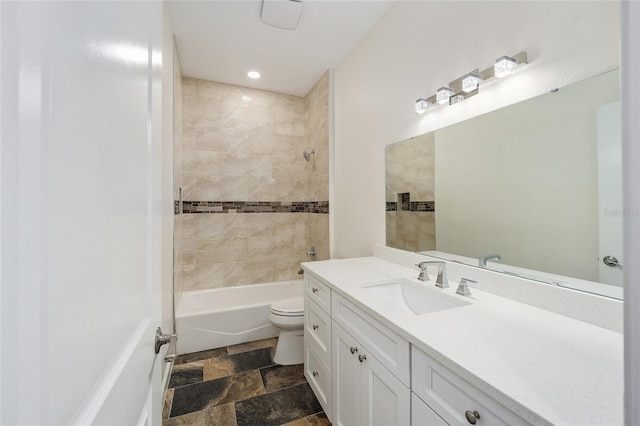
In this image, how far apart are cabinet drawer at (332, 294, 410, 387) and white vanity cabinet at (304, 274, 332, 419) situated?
17 centimetres

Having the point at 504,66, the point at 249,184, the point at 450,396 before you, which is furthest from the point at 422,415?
the point at 249,184

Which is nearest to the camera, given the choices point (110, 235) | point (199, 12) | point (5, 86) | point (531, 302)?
point (5, 86)

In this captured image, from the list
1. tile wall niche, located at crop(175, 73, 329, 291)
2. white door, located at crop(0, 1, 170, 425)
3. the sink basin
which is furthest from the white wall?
white door, located at crop(0, 1, 170, 425)

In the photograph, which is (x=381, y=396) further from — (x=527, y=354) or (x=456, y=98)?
(x=456, y=98)

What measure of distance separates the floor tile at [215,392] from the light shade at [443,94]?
2.16 m

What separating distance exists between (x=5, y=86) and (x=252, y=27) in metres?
2.33

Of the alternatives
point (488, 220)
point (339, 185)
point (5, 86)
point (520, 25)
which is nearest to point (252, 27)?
point (339, 185)

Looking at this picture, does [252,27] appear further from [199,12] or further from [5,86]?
[5,86]

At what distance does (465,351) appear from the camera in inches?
29.1

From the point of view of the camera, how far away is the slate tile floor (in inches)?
63.4

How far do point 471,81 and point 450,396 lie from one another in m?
1.32

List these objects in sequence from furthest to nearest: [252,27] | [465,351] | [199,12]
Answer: [252,27]
[199,12]
[465,351]

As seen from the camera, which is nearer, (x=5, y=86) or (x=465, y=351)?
(x=5, y=86)

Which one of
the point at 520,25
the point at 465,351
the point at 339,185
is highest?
the point at 520,25
